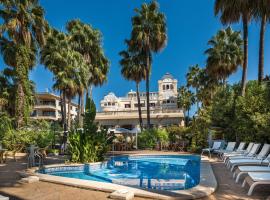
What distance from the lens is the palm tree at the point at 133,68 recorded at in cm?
3097

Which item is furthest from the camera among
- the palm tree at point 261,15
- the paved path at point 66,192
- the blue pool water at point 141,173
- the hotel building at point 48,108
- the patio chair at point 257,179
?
the hotel building at point 48,108

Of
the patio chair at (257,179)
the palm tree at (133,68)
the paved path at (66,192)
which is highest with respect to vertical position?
the palm tree at (133,68)

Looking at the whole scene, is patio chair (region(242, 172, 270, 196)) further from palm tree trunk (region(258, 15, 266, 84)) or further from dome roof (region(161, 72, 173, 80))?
dome roof (region(161, 72, 173, 80))

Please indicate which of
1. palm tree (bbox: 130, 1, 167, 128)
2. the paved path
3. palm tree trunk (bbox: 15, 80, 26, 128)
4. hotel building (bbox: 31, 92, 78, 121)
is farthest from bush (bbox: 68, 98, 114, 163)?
hotel building (bbox: 31, 92, 78, 121)

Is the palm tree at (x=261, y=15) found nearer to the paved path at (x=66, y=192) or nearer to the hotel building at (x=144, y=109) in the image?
the paved path at (x=66, y=192)

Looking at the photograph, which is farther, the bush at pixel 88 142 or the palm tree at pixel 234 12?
the palm tree at pixel 234 12

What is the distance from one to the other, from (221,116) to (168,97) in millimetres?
34837

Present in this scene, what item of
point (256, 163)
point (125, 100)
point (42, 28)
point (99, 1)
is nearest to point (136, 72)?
point (99, 1)

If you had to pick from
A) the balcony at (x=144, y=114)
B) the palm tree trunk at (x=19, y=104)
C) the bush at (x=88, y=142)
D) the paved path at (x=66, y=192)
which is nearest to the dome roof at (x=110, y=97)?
the balcony at (x=144, y=114)

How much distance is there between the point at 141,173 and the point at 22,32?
13847mm

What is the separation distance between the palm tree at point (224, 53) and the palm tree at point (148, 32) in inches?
238

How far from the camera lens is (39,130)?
2250 centimetres

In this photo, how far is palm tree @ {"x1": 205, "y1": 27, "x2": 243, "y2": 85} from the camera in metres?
30.7

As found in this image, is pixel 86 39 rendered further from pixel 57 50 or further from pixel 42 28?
pixel 42 28
